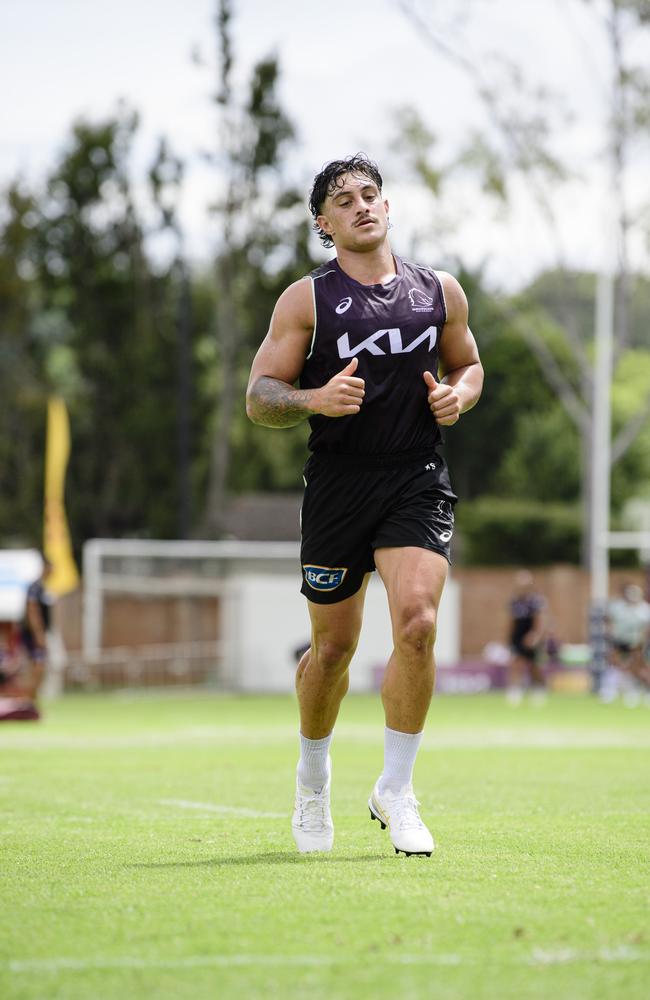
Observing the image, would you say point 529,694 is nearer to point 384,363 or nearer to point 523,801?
point 523,801

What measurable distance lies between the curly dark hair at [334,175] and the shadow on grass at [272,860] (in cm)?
232

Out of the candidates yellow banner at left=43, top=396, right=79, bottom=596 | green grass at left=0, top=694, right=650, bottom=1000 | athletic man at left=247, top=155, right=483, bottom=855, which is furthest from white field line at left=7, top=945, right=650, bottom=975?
yellow banner at left=43, top=396, right=79, bottom=596

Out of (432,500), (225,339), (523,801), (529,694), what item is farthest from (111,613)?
(432,500)

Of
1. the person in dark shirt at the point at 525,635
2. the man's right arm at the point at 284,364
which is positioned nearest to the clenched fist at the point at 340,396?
the man's right arm at the point at 284,364

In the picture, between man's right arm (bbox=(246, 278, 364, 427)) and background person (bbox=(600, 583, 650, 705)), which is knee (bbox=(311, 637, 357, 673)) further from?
background person (bbox=(600, 583, 650, 705))

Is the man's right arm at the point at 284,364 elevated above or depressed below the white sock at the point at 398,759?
above

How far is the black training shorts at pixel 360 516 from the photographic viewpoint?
6297 millimetres

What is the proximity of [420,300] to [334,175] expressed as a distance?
59 centimetres

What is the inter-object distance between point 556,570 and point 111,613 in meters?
12.7

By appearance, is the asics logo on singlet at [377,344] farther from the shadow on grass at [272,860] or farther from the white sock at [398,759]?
the shadow on grass at [272,860]

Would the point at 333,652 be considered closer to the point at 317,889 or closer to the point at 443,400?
the point at 443,400

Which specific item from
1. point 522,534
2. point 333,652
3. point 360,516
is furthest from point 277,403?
point 522,534

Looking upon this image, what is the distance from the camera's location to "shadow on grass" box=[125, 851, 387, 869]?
19.4 ft

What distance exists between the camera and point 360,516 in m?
6.30
